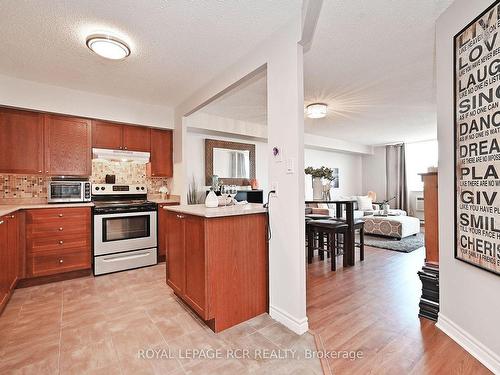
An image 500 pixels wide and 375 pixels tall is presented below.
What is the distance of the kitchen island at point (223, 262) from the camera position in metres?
1.92

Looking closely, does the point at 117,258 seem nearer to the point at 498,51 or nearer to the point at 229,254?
the point at 229,254

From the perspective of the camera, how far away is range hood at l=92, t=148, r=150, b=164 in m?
3.52

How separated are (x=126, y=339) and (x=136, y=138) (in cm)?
290

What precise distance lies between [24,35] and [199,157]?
2.90 meters

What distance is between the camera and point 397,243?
4797 mm

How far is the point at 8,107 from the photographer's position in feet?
9.86

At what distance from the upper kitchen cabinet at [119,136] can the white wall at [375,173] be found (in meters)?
7.10

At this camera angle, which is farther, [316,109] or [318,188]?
[318,188]

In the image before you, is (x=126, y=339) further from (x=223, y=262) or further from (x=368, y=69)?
(x=368, y=69)

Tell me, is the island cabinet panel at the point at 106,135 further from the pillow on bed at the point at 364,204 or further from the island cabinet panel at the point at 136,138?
the pillow on bed at the point at 364,204

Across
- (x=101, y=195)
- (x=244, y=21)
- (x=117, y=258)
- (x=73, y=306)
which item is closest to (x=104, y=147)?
(x=101, y=195)

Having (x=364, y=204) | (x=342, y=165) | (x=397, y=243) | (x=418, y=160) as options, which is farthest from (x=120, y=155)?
(x=418, y=160)

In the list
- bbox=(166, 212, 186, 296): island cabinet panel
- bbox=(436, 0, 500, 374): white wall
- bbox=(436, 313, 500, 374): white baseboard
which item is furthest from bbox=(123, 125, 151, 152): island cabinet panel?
bbox=(436, 313, 500, 374): white baseboard

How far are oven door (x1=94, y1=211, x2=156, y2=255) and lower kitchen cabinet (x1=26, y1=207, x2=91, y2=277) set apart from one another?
0.49 feet
